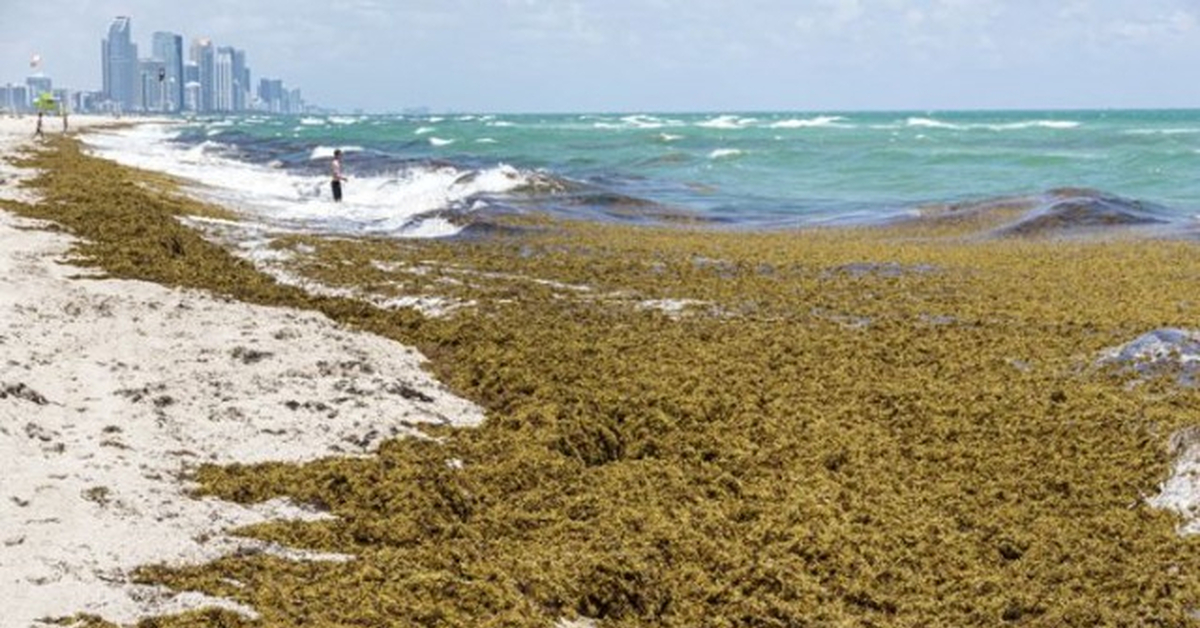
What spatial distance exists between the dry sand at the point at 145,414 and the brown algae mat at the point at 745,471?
266 mm

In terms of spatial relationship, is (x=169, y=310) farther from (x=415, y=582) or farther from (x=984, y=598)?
(x=984, y=598)

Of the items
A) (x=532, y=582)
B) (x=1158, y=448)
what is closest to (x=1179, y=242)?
(x=1158, y=448)

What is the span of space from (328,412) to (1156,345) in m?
6.30

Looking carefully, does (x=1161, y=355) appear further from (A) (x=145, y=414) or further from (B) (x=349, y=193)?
(B) (x=349, y=193)

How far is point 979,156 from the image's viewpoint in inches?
2004

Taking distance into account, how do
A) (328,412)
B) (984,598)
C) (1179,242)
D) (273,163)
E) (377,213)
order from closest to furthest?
(984,598), (328,412), (1179,242), (377,213), (273,163)

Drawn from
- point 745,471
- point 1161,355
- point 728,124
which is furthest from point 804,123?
point 745,471

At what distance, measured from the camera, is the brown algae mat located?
210 inches

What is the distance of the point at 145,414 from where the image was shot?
747 centimetres

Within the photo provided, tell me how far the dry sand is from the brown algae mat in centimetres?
27

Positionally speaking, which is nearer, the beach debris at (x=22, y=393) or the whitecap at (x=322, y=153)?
the beach debris at (x=22, y=393)

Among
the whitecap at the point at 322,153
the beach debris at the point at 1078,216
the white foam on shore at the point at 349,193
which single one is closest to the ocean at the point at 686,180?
the white foam on shore at the point at 349,193

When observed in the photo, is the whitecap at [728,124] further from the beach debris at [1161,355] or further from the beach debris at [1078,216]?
the beach debris at [1161,355]

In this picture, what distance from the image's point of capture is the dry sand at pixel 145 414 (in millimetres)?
5195
